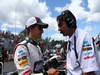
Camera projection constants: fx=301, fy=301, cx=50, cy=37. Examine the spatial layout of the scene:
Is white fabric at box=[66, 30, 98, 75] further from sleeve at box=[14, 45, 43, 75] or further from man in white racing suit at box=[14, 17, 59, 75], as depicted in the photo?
sleeve at box=[14, 45, 43, 75]

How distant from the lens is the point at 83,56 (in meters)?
3.41

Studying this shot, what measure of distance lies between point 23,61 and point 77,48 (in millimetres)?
715

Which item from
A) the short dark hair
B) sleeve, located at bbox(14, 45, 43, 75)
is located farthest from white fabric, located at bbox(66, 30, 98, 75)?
sleeve, located at bbox(14, 45, 43, 75)

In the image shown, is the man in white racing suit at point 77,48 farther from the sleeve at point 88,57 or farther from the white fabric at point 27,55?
the white fabric at point 27,55

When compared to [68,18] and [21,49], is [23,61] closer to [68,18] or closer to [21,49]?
[21,49]

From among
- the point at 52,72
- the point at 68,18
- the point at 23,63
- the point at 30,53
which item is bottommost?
the point at 52,72

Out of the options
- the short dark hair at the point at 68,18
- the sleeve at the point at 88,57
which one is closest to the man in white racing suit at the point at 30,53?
the sleeve at the point at 88,57

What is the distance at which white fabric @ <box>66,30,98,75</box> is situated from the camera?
11.1 ft

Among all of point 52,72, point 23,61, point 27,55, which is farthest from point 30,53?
point 52,72

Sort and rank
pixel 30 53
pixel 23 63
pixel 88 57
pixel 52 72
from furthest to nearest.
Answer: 1. pixel 30 53
2. pixel 23 63
3. pixel 52 72
4. pixel 88 57

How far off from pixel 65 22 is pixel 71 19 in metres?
0.10

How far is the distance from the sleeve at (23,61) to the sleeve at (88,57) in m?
0.71

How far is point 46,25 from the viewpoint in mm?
4207

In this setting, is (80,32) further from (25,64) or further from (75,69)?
(25,64)
